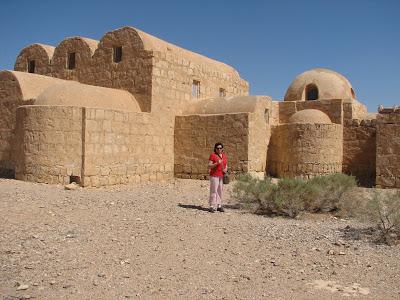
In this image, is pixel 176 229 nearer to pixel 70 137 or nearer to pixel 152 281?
pixel 152 281

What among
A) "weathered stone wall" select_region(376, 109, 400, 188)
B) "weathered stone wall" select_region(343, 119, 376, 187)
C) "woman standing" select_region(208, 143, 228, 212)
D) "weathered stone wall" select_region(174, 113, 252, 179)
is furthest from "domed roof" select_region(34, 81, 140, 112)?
"weathered stone wall" select_region(376, 109, 400, 188)

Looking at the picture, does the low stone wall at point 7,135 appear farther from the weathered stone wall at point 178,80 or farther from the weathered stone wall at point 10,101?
the weathered stone wall at point 178,80

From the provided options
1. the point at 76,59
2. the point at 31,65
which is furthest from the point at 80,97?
the point at 31,65

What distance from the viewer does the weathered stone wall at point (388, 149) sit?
1245 cm

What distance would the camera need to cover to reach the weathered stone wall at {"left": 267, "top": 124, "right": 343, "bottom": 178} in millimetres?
12992

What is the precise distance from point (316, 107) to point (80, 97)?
8.53 metres

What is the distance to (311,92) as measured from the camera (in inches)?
665

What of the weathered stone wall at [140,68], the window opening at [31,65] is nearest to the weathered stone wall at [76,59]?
the weathered stone wall at [140,68]

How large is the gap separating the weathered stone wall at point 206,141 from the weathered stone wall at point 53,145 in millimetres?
3849

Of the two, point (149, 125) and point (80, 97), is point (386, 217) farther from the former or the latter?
point (80, 97)

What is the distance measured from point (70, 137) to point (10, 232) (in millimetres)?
4773

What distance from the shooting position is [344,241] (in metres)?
5.53

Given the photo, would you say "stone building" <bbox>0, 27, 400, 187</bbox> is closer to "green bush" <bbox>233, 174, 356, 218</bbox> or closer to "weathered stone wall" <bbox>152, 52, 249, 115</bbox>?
"weathered stone wall" <bbox>152, 52, 249, 115</bbox>

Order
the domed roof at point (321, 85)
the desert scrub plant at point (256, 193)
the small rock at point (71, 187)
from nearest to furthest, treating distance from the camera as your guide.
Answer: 1. the desert scrub plant at point (256, 193)
2. the small rock at point (71, 187)
3. the domed roof at point (321, 85)
